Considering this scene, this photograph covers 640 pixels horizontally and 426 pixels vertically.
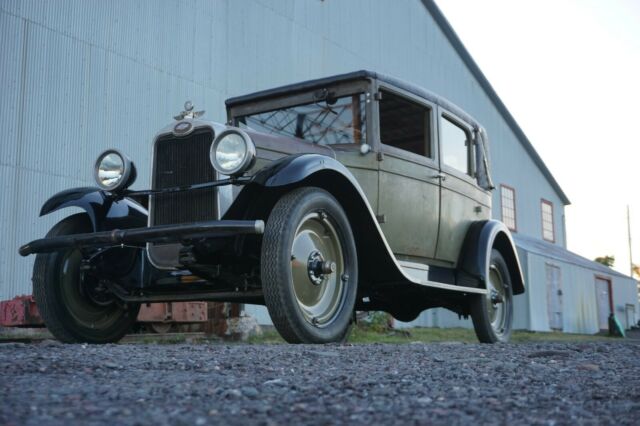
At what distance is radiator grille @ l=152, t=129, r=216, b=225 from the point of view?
14.2ft

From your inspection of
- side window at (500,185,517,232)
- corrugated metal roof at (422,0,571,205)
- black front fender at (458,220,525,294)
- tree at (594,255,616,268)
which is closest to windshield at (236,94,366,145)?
black front fender at (458,220,525,294)

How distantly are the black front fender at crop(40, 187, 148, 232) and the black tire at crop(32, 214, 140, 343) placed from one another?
0.50 feet

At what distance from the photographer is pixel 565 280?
19.2 metres

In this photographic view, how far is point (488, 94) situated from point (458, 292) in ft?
49.1

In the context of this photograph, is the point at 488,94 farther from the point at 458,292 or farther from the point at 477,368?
the point at 477,368

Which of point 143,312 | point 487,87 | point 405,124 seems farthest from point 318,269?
point 487,87

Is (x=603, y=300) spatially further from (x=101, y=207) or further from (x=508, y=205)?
(x=101, y=207)

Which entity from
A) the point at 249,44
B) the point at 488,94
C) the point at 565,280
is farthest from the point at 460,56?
the point at 249,44

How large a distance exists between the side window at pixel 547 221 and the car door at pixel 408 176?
58.6 ft

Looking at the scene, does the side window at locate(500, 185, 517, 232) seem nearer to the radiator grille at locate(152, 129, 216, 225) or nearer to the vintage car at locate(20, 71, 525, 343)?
the vintage car at locate(20, 71, 525, 343)

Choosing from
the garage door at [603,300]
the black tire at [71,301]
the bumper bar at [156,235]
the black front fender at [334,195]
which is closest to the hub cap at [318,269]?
the black front fender at [334,195]

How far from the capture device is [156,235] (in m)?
3.84

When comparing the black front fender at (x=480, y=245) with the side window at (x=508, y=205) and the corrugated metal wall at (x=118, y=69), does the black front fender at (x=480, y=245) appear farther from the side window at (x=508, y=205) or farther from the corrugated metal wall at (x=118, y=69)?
the side window at (x=508, y=205)

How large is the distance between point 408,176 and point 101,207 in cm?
237
